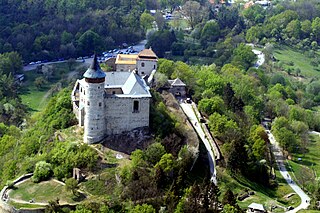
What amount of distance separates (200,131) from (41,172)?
1957 cm

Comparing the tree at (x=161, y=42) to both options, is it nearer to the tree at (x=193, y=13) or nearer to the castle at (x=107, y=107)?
the tree at (x=193, y=13)

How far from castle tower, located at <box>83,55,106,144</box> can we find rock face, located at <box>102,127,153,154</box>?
1.09m

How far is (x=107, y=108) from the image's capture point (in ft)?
174

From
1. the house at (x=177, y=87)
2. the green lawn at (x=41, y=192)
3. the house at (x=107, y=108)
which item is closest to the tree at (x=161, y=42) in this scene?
the house at (x=177, y=87)

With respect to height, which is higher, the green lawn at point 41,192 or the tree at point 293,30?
the green lawn at point 41,192

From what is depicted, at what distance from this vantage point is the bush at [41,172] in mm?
50134

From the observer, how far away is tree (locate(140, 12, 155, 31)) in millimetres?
133750

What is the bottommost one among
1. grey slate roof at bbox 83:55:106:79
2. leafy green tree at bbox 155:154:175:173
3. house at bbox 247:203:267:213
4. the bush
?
Result: house at bbox 247:203:267:213

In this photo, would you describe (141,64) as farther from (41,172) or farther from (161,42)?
(161,42)

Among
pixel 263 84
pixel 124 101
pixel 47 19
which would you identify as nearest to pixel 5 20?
pixel 47 19

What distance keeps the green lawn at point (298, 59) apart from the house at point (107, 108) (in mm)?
71448

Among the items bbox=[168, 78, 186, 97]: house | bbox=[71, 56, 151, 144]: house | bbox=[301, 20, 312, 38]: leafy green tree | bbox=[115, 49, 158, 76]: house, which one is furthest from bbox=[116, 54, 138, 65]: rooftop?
bbox=[301, 20, 312, 38]: leafy green tree

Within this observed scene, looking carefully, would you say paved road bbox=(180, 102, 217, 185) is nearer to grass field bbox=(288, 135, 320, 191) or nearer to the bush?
grass field bbox=(288, 135, 320, 191)

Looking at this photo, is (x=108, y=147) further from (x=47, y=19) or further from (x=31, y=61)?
(x=47, y=19)
